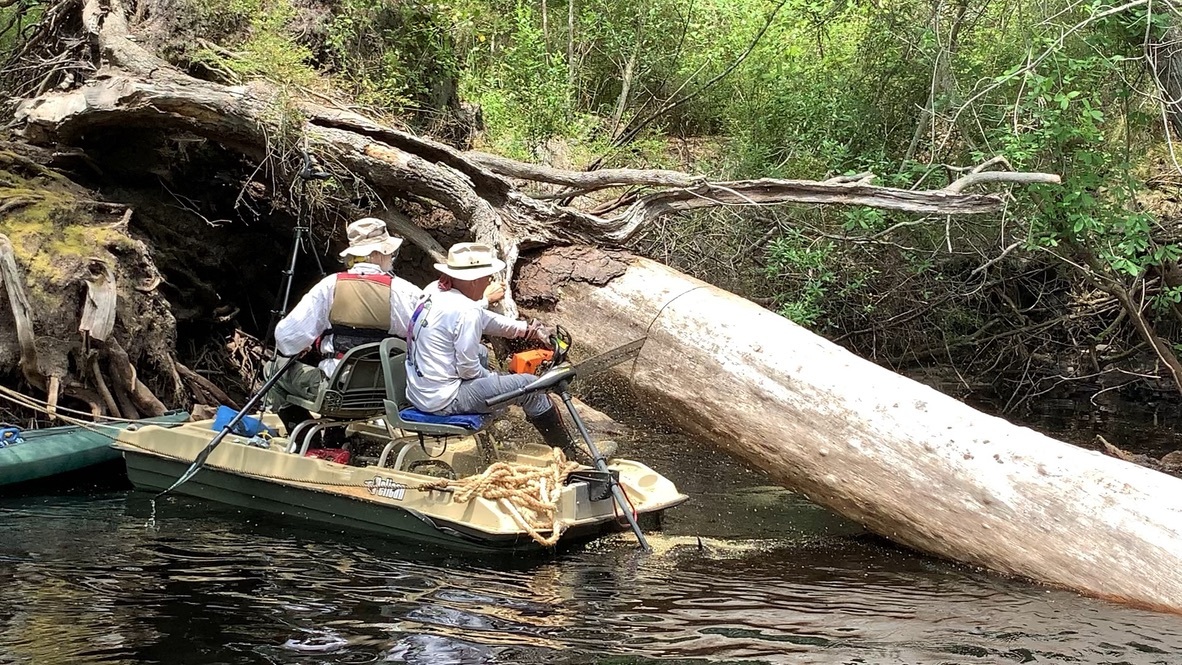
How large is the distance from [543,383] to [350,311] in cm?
136

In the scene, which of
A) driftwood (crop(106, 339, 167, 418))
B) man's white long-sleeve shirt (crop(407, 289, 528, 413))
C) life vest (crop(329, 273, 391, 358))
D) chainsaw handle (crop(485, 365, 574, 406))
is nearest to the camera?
chainsaw handle (crop(485, 365, 574, 406))

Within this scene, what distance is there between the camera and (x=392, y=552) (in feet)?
18.5

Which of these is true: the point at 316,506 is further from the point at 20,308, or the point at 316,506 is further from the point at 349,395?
the point at 20,308

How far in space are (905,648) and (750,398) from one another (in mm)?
→ 2094

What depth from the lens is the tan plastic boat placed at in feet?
17.6

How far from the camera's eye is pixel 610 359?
6242 mm

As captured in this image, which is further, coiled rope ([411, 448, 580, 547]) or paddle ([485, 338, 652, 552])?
paddle ([485, 338, 652, 552])

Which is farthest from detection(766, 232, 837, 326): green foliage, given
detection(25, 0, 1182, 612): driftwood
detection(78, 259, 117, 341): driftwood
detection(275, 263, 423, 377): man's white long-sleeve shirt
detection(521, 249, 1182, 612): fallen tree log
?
detection(78, 259, 117, 341): driftwood

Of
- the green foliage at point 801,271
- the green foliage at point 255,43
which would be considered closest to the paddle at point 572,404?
the green foliage at point 801,271

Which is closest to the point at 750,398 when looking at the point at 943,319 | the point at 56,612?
the point at 56,612

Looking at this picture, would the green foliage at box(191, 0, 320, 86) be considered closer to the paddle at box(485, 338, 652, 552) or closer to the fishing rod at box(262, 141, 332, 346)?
the fishing rod at box(262, 141, 332, 346)

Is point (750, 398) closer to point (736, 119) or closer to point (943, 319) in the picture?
point (943, 319)

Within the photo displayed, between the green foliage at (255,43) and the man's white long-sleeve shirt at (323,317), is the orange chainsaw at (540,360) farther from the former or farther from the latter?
the green foliage at (255,43)

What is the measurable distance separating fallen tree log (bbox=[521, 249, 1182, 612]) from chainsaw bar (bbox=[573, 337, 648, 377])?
0.10 m
